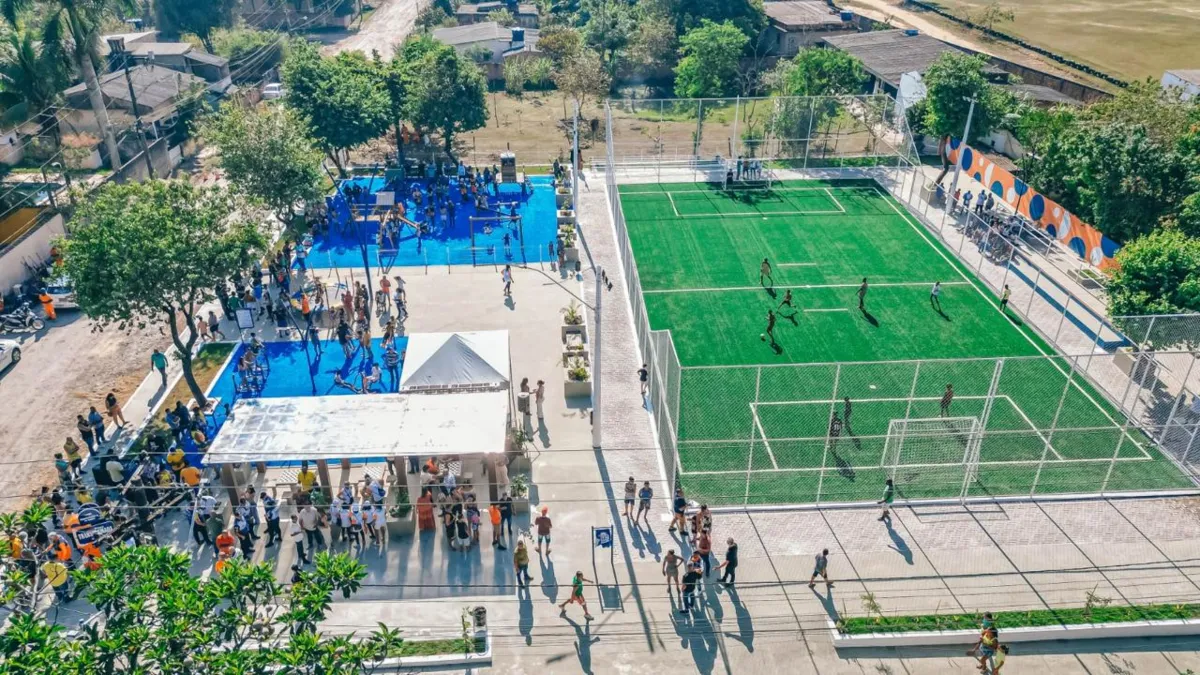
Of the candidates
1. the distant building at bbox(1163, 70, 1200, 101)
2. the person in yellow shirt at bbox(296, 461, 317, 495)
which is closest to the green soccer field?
the person in yellow shirt at bbox(296, 461, 317, 495)

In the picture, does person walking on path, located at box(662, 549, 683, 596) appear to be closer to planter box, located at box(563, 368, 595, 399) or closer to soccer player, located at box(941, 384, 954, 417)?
planter box, located at box(563, 368, 595, 399)

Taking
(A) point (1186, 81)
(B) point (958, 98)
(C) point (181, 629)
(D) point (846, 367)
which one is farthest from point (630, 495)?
(A) point (1186, 81)

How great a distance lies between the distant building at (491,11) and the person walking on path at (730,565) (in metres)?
67.4

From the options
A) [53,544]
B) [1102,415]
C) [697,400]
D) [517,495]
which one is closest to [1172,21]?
[1102,415]

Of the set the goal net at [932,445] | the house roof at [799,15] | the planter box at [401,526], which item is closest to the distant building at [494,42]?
the house roof at [799,15]

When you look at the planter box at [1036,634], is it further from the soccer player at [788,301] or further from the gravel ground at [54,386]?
the gravel ground at [54,386]

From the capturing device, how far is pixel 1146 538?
1995 cm

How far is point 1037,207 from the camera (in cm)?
3466

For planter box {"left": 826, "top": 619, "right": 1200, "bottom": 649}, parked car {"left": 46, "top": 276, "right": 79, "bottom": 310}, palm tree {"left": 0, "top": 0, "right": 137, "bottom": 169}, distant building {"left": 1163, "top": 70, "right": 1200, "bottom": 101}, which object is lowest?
planter box {"left": 826, "top": 619, "right": 1200, "bottom": 649}

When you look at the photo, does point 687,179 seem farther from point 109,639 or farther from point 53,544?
point 109,639

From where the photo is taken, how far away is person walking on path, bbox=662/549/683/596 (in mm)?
17953

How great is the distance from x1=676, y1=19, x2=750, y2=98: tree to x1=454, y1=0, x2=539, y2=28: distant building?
93.8ft

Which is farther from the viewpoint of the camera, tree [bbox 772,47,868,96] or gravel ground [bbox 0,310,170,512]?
tree [bbox 772,47,868,96]

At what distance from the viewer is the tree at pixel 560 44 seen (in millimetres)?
59250
